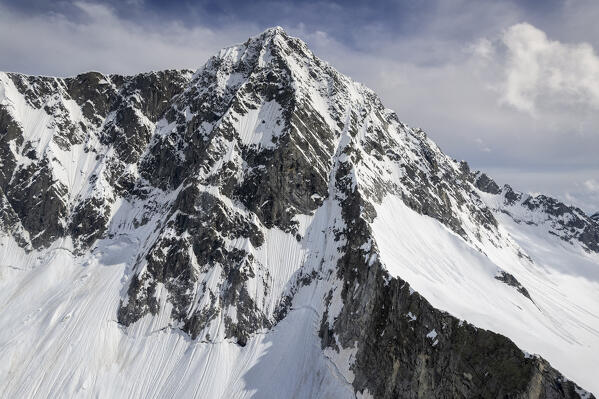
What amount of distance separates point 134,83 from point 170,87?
15.5 m

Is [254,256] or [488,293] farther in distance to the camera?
[254,256]

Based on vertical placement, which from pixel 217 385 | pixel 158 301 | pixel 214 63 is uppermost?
pixel 214 63

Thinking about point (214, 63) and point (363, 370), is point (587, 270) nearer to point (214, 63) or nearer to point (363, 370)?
point (363, 370)

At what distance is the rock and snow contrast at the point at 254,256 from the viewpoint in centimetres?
6762

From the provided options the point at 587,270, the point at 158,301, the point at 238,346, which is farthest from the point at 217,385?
the point at 587,270

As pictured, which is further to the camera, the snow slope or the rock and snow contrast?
the rock and snow contrast

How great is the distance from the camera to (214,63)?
528 ft

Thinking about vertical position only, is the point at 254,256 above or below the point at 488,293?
below

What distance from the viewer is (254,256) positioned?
364 feet

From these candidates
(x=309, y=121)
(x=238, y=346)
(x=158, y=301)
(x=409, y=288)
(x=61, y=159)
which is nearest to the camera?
(x=409, y=288)

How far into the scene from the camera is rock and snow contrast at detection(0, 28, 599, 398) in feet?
222

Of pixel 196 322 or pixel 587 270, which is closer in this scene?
pixel 196 322

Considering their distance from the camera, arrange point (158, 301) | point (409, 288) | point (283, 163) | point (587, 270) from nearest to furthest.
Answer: point (409, 288) < point (158, 301) < point (283, 163) < point (587, 270)

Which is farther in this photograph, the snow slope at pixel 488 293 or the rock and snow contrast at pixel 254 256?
the rock and snow contrast at pixel 254 256
